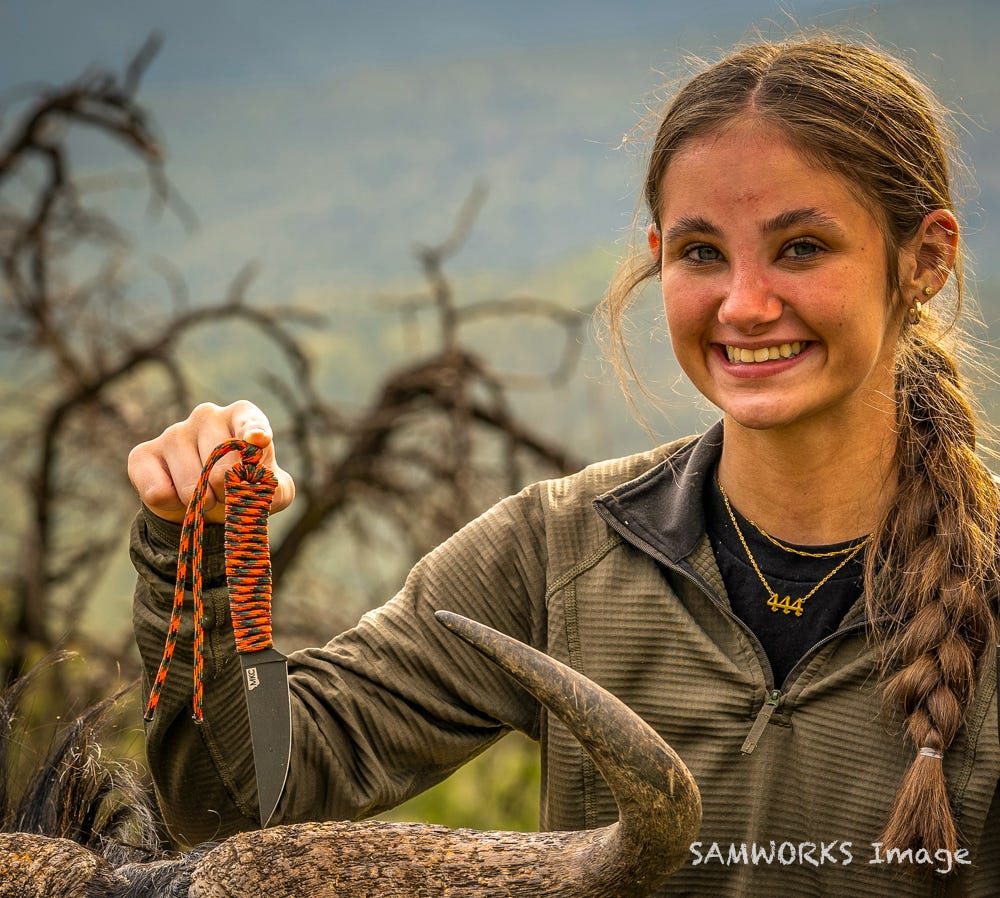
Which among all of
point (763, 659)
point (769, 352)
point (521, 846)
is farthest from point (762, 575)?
point (521, 846)

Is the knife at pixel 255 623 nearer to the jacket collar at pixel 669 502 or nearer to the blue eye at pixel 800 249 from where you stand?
the jacket collar at pixel 669 502

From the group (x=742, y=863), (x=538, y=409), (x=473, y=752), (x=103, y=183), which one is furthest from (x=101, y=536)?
(x=742, y=863)

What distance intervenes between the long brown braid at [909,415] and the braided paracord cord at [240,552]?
31.2 inches

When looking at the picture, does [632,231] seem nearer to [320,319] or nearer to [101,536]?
[320,319]

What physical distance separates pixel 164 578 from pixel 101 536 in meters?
3.73

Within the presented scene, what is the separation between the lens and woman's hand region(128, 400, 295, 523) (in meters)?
1.78

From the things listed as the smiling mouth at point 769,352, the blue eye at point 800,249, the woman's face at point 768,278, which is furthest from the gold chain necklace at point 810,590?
the blue eye at point 800,249

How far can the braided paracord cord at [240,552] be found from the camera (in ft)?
5.56

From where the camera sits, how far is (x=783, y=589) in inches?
81.5

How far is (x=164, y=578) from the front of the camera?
1817 millimetres

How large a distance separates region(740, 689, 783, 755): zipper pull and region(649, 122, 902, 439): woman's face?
40 centimetres

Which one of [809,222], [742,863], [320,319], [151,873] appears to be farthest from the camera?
[320,319]

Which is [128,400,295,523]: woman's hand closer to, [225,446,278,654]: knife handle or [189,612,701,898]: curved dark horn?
[225,446,278,654]: knife handle

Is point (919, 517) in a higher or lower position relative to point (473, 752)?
higher
